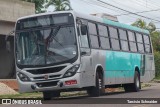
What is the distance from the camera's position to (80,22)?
19062mm

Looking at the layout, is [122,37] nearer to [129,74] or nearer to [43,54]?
[129,74]

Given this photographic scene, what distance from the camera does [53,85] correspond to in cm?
1833

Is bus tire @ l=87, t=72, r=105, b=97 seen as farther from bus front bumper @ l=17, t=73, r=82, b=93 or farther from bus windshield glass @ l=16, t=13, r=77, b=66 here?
bus windshield glass @ l=16, t=13, r=77, b=66

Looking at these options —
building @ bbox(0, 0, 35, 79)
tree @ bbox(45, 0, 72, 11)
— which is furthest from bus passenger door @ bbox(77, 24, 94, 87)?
tree @ bbox(45, 0, 72, 11)

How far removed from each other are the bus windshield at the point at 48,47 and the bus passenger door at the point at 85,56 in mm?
456

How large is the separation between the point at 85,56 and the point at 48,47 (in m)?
1.52

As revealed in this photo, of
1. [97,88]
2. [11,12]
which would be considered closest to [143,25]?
[11,12]

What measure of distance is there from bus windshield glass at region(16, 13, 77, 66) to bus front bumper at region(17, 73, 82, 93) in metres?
0.69

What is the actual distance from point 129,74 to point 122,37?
193cm

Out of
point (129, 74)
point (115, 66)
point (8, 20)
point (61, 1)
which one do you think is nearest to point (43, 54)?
Answer: point (115, 66)

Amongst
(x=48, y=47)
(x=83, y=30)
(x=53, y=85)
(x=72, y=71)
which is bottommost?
(x=53, y=85)

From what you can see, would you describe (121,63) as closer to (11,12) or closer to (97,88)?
(97,88)

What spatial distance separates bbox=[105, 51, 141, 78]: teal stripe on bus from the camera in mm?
21891

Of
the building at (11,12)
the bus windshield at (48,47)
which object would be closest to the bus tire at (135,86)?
the bus windshield at (48,47)
